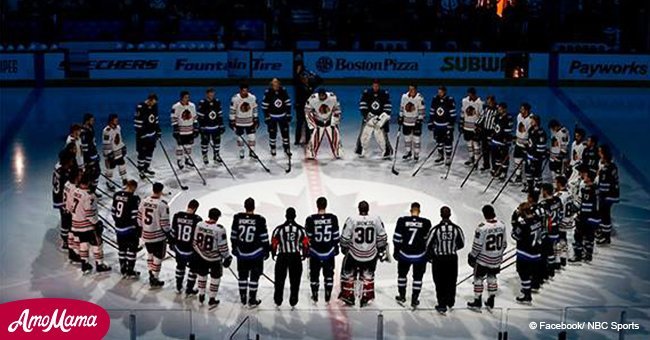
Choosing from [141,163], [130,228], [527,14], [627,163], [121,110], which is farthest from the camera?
[527,14]

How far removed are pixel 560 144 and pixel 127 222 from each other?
23.9ft

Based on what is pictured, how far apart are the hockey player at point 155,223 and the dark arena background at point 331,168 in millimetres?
28

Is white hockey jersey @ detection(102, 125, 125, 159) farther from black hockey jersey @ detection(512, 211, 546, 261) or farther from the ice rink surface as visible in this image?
black hockey jersey @ detection(512, 211, 546, 261)

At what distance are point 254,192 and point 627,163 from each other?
24.4 ft

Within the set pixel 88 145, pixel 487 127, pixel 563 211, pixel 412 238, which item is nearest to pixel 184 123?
pixel 88 145

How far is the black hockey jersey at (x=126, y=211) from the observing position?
12.7 m

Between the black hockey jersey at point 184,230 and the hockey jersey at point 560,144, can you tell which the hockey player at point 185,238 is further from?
the hockey jersey at point 560,144

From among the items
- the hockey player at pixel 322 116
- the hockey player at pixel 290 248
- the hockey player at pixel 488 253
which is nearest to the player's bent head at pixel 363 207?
the hockey player at pixel 290 248

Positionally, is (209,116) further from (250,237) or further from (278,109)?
(250,237)

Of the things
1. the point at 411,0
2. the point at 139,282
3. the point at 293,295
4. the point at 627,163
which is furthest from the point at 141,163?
the point at 411,0

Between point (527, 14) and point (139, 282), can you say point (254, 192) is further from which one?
point (527, 14)

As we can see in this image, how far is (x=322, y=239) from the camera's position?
11992 millimetres

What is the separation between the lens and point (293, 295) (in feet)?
40.1

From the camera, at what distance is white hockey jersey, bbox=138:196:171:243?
41.2ft
